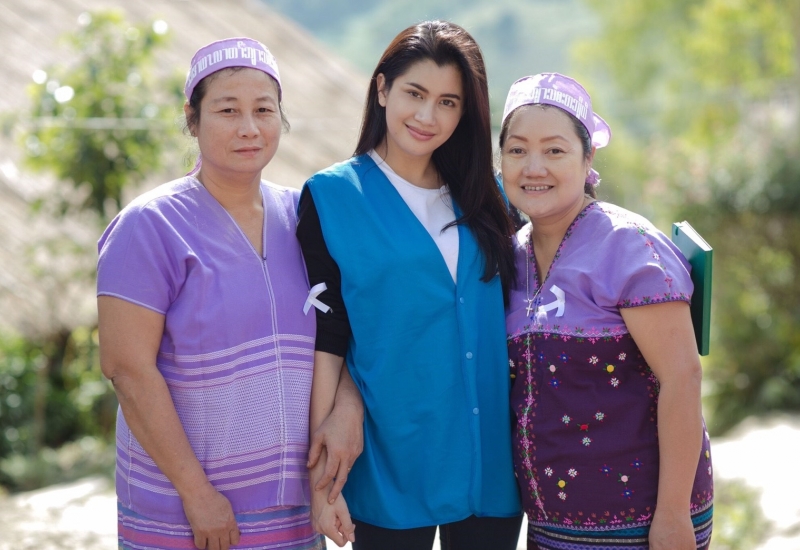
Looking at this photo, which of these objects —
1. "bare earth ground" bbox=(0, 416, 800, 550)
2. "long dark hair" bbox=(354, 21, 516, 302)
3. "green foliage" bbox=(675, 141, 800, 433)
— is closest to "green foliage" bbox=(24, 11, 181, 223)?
"bare earth ground" bbox=(0, 416, 800, 550)

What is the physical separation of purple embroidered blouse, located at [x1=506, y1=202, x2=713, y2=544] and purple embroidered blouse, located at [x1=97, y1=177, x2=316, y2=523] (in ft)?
1.99

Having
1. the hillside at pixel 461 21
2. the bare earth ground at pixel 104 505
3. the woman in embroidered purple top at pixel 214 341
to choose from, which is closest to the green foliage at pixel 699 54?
the bare earth ground at pixel 104 505

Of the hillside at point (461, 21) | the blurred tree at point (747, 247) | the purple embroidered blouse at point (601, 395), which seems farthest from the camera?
the hillside at point (461, 21)

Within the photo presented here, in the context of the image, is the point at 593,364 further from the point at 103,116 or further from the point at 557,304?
the point at 103,116

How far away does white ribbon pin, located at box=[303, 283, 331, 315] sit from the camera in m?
2.36

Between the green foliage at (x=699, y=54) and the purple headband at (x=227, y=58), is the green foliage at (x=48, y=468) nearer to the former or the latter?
the purple headband at (x=227, y=58)

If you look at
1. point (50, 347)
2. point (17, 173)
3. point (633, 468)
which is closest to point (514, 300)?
point (633, 468)

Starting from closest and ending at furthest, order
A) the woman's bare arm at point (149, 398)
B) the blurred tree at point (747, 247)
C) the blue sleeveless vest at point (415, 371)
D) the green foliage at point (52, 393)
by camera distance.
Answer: the woman's bare arm at point (149, 398)
the blue sleeveless vest at point (415, 371)
the green foliage at point (52, 393)
the blurred tree at point (747, 247)

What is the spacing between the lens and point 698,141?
573 inches

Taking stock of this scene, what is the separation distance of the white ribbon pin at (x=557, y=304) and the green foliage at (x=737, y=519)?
8.90 ft

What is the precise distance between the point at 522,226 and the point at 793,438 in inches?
162

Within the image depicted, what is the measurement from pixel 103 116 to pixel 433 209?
10.5ft

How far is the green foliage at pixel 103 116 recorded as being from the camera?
16.7 ft

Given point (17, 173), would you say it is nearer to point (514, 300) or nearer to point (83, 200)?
point (83, 200)
